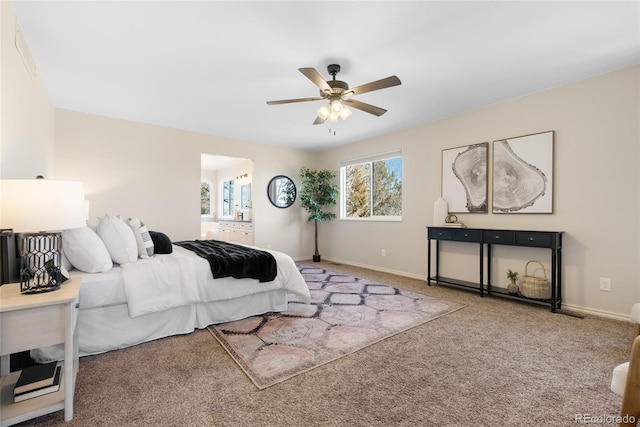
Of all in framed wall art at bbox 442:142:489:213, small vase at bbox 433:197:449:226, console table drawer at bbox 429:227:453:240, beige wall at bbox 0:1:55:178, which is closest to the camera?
beige wall at bbox 0:1:55:178

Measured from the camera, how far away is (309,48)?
→ 243 centimetres

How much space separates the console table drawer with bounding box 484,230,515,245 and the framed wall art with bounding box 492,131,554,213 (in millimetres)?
371

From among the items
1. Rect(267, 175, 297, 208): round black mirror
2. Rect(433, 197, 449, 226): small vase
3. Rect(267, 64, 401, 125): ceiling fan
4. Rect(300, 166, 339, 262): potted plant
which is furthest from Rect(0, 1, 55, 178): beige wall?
Rect(433, 197, 449, 226): small vase

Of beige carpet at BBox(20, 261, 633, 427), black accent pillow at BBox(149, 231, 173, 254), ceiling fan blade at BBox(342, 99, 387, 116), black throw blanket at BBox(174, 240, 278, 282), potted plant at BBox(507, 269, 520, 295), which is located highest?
ceiling fan blade at BBox(342, 99, 387, 116)

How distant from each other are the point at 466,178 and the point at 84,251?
169 inches

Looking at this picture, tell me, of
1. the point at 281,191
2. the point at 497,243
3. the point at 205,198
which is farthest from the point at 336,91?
the point at 205,198

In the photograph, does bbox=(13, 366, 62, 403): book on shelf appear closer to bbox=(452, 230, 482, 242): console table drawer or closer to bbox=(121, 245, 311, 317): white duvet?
bbox=(121, 245, 311, 317): white duvet

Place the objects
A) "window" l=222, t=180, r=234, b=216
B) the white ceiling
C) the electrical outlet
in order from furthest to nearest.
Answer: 1. "window" l=222, t=180, r=234, b=216
2. the electrical outlet
3. the white ceiling

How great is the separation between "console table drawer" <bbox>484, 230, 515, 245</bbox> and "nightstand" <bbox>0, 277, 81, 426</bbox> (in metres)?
3.89

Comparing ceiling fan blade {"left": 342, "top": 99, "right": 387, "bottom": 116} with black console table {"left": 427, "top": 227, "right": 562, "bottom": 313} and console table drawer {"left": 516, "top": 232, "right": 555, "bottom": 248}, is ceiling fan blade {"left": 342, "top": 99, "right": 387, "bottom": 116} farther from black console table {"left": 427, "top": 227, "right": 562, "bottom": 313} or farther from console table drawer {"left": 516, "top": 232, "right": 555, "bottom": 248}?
console table drawer {"left": 516, "top": 232, "right": 555, "bottom": 248}

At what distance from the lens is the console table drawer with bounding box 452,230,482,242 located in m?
3.63

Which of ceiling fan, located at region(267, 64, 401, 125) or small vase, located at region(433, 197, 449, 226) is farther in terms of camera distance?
small vase, located at region(433, 197, 449, 226)

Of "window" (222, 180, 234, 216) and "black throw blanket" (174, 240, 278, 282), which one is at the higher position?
"window" (222, 180, 234, 216)

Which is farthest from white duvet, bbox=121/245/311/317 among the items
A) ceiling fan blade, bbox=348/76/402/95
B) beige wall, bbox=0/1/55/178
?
ceiling fan blade, bbox=348/76/402/95
